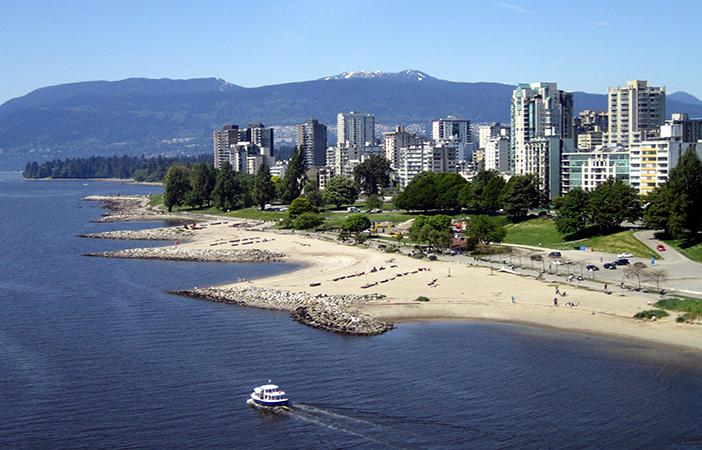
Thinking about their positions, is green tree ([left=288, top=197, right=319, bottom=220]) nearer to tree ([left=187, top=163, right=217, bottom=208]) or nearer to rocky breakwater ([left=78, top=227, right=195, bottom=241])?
rocky breakwater ([left=78, top=227, right=195, bottom=241])

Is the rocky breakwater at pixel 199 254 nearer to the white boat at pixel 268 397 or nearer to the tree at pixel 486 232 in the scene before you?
the tree at pixel 486 232

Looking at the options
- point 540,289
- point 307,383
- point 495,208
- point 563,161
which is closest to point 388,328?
point 307,383

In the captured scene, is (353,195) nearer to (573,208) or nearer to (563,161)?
(563,161)

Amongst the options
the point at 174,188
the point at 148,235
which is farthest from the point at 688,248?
the point at 174,188

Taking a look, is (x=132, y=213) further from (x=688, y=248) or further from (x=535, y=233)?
(x=688, y=248)

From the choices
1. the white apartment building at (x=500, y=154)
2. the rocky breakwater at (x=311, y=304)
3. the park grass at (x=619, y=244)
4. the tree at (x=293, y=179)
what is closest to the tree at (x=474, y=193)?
the park grass at (x=619, y=244)
